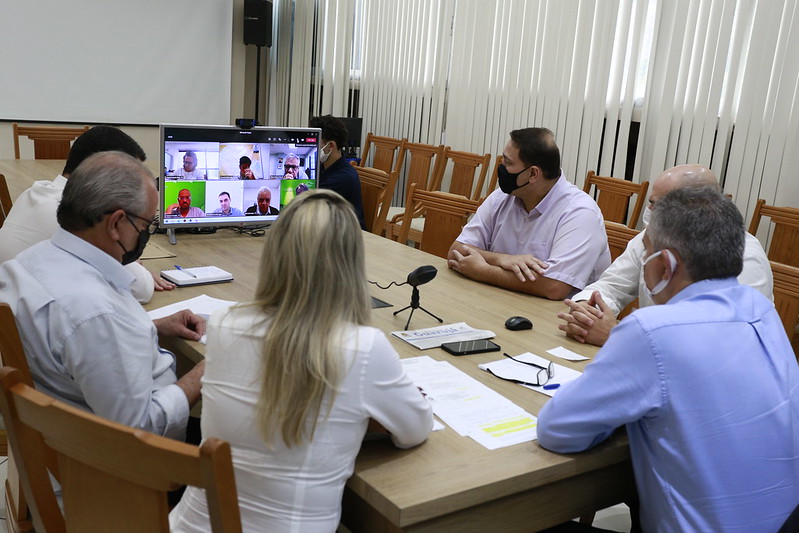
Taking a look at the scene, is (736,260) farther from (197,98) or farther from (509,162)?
(197,98)

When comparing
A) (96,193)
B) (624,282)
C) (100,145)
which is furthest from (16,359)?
(624,282)

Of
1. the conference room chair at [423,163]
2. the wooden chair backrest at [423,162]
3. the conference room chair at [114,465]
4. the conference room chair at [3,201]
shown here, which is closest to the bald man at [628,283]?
the conference room chair at [114,465]

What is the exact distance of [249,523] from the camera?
1.37 metres

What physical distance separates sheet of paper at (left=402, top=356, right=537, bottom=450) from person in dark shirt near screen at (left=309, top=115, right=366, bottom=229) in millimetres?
2195

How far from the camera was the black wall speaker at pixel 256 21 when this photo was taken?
824 centimetres

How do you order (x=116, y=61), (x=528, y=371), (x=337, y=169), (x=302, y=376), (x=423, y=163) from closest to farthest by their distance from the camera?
(x=302, y=376) < (x=528, y=371) < (x=337, y=169) < (x=423, y=163) < (x=116, y=61)

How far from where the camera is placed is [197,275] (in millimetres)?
2715

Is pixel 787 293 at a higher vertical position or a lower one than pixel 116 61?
lower

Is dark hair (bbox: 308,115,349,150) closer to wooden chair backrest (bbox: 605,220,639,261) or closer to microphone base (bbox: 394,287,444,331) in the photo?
wooden chair backrest (bbox: 605,220,639,261)

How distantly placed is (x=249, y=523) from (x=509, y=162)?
2149 mm

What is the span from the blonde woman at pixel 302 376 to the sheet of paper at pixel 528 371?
0.58 meters

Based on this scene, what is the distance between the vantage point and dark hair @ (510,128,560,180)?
310cm

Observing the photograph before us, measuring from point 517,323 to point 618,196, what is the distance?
9.46 feet

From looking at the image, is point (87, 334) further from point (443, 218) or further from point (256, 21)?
point (256, 21)
